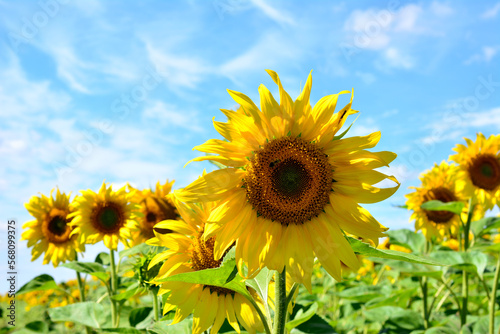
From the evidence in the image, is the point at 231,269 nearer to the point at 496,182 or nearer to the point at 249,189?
the point at 249,189

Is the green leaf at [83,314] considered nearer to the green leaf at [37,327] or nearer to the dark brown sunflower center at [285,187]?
the green leaf at [37,327]

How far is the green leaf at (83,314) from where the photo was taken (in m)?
3.53

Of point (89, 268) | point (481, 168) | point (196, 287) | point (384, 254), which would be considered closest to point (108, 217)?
point (89, 268)

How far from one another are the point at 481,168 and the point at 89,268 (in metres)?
4.99

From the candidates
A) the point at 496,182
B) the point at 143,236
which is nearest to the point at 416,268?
the point at 496,182

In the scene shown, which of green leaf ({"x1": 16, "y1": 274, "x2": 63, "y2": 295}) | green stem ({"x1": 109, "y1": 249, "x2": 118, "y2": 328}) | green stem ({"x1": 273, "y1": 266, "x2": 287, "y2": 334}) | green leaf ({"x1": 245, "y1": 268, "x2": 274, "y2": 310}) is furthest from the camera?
green leaf ({"x1": 16, "y1": 274, "x2": 63, "y2": 295})

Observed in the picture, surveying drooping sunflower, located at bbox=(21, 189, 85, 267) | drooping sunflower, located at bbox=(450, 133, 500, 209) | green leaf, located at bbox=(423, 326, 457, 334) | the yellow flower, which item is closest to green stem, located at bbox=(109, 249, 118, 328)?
drooping sunflower, located at bbox=(21, 189, 85, 267)

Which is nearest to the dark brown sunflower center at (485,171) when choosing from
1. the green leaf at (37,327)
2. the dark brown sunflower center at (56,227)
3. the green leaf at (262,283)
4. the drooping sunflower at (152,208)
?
the drooping sunflower at (152,208)

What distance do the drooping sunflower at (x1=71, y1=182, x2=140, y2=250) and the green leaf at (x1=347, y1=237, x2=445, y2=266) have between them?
3.83 meters

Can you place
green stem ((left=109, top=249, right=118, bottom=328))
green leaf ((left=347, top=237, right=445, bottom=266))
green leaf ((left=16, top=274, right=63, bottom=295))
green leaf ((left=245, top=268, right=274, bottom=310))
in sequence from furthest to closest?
green leaf ((left=16, top=274, right=63, bottom=295))
green stem ((left=109, top=249, right=118, bottom=328))
green leaf ((left=245, top=268, right=274, bottom=310))
green leaf ((left=347, top=237, right=445, bottom=266))

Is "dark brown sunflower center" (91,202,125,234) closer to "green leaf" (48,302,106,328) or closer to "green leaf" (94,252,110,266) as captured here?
"green leaf" (94,252,110,266)

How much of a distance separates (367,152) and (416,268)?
190 centimetres

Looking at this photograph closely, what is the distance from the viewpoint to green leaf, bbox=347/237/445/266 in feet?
5.28

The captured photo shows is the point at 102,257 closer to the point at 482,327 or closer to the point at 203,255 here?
the point at 203,255
